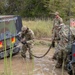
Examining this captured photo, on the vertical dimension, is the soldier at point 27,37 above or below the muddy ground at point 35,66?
above

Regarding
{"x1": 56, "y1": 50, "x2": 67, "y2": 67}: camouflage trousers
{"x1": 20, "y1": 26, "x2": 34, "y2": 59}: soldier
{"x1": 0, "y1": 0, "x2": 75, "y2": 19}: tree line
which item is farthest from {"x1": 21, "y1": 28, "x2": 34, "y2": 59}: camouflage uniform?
{"x1": 0, "y1": 0, "x2": 75, "y2": 19}: tree line

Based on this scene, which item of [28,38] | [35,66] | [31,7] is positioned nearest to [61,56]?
[35,66]

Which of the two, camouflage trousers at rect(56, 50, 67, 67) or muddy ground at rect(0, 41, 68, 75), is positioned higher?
camouflage trousers at rect(56, 50, 67, 67)

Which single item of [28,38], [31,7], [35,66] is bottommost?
[35,66]

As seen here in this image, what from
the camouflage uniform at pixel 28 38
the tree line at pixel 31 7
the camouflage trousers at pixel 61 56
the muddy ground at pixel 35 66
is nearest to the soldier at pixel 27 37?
the camouflage uniform at pixel 28 38

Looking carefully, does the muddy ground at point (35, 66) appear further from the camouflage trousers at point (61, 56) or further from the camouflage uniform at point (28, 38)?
the camouflage uniform at point (28, 38)

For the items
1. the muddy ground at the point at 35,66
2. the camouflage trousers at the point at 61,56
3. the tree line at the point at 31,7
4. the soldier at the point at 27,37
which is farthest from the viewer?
the tree line at the point at 31,7

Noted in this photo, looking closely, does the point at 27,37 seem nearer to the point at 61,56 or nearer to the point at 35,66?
the point at 35,66

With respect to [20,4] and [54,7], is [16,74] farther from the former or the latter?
[20,4]

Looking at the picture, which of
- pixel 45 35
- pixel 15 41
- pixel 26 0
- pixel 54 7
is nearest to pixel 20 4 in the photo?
pixel 26 0

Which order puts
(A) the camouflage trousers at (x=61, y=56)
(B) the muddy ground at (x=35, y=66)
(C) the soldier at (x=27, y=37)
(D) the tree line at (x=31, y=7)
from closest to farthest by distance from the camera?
1. (A) the camouflage trousers at (x=61, y=56)
2. (B) the muddy ground at (x=35, y=66)
3. (C) the soldier at (x=27, y=37)
4. (D) the tree line at (x=31, y=7)

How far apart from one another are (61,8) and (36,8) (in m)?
5.56

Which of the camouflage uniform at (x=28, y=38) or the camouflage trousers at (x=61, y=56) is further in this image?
the camouflage uniform at (x=28, y=38)

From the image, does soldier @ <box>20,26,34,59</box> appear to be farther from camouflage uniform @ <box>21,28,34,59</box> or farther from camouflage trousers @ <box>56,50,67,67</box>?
camouflage trousers @ <box>56,50,67,67</box>
